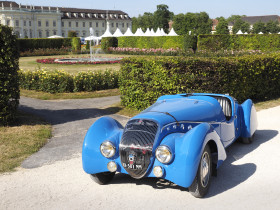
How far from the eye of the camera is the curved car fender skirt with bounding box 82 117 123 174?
515cm

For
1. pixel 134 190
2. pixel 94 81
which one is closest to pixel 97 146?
pixel 134 190

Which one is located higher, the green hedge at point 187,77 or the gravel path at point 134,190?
the green hedge at point 187,77

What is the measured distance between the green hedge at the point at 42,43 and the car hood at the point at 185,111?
42032mm

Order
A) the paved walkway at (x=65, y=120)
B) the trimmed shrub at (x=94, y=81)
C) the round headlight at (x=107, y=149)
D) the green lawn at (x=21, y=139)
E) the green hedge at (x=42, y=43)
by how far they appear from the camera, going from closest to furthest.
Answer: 1. the round headlight at (x=107, y=149)
2. the green lawn at (x=21, y=139)
3. the paved walkway at (x=65, y=120)
4. the trimmed shrub at (x=94, y=81)
5. the green hedge at (x=42, y=43)

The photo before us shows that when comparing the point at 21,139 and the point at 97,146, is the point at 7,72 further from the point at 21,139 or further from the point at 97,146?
the point at 97,146

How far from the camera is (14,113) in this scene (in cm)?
945

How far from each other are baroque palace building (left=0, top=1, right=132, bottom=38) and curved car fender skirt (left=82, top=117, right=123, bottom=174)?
9594cm

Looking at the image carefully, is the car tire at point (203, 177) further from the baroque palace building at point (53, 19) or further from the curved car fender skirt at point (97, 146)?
the baroque palace building at point (53, 19)

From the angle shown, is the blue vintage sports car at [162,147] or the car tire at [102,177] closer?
the blue vintage sports car at [162,147]

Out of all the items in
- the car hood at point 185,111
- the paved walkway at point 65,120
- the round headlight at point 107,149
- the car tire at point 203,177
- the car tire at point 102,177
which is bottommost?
the paved walkway at point 65,120

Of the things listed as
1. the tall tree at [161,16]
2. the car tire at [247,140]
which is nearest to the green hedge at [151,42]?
the car tire at [247,140]

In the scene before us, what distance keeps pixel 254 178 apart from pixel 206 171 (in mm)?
1085

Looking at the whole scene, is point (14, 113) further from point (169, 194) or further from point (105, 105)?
point (169, 194)

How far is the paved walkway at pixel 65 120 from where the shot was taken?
6.98m
